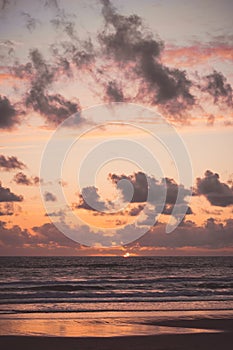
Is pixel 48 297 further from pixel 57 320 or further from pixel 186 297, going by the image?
pixel 57 320

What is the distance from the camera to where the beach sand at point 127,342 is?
18.8 metres

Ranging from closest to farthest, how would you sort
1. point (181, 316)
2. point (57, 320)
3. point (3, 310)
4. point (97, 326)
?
point (97, 326)
point (57, 320)
point (181, 316)
point (3, 310)

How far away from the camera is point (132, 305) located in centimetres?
3284

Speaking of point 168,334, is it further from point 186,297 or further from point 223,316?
point 186,297

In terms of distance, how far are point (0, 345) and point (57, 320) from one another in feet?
19.4

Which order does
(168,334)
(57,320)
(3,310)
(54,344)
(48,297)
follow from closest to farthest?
(54,344) → (168,334) → (57,320) → (3,310) → (48,297)

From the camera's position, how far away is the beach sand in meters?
18.8

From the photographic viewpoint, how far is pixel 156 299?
37250 millimetres

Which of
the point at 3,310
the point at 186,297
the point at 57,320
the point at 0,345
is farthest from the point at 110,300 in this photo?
the point at 0,345

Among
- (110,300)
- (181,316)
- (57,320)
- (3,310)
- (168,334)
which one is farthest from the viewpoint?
(110,300)

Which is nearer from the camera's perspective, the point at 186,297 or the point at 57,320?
the point at 57,320

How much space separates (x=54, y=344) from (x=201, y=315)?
10.5 m

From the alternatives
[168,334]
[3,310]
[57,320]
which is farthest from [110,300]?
[168,334]

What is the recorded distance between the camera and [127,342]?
19.6 m
